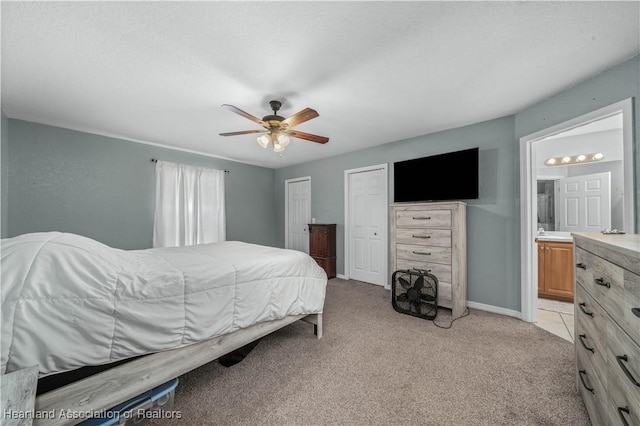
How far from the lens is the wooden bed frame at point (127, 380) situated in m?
1.04

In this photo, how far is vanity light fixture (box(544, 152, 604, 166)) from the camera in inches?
128

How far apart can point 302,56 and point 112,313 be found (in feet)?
6.44

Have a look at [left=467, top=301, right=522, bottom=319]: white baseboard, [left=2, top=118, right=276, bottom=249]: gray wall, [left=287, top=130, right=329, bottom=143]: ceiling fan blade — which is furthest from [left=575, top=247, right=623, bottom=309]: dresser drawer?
[left=2, top=118, right=276, bottom=249]: gray wall

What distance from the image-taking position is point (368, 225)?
13.7 ft

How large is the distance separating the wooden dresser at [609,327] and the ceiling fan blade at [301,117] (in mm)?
1918

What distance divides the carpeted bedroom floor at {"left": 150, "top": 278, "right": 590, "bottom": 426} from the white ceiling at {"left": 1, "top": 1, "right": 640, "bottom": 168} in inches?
92.5

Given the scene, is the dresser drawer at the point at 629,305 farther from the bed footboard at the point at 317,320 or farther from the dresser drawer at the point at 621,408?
the bed footboard at the point at 317,320

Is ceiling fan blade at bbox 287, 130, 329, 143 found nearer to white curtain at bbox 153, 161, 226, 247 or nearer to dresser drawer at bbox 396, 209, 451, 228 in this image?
dresser drawer at bbox 396, 209, 451, 228

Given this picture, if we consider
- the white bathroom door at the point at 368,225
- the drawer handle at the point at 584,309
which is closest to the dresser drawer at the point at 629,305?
the drawer handle at the point at 584,309

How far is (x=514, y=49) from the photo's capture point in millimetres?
1645

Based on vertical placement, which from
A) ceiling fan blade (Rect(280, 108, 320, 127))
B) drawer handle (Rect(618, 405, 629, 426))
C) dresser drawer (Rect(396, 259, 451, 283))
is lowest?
drawer handle (Rect(618, 405, 629, 426))

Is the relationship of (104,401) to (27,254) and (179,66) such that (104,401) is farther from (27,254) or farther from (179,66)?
(179,66)

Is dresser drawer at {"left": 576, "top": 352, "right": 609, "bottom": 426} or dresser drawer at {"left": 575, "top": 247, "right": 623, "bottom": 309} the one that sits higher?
dresser drawer at {"left": 575, "top": 247, "right": 623, "bottom": 309}

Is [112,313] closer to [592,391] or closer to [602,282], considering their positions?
[602,282]
